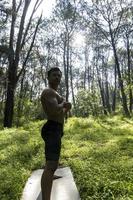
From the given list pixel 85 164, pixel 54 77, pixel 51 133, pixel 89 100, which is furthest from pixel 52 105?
pixel 89 100

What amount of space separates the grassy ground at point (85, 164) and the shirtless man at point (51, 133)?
95cm

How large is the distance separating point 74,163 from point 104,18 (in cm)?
2588

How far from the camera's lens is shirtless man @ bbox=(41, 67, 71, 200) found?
195 inches

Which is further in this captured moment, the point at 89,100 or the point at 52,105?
the point at 89,100

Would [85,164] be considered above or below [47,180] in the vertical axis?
below

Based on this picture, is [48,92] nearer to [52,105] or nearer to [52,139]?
[52,105]

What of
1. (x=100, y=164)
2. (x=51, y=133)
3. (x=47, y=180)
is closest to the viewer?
(x=47, y=180)

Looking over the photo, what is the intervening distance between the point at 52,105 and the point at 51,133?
0.41m

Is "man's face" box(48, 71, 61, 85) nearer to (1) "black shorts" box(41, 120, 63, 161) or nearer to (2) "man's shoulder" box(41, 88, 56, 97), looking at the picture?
(2) "man's shoulder" box(41, 88, 56, 97)

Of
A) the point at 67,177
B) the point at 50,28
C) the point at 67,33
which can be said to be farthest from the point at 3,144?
the point at 50,28

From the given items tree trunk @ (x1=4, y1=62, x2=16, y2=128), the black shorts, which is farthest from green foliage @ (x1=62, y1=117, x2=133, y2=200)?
tree trunk @ (x1=4, y1=62, x2=16, y2=128)

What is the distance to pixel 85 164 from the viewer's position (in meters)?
7.90

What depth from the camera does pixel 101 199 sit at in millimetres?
5398

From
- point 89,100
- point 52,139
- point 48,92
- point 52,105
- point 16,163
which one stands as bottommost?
point 16,163
